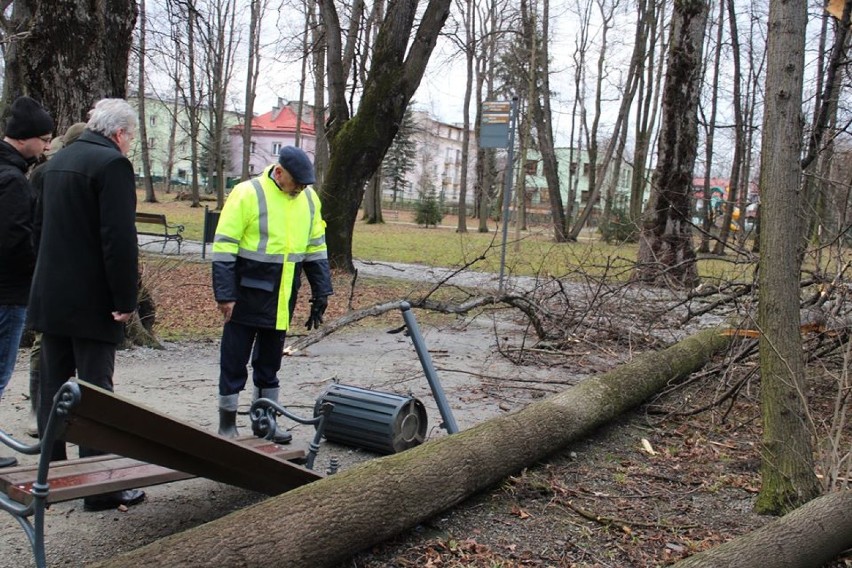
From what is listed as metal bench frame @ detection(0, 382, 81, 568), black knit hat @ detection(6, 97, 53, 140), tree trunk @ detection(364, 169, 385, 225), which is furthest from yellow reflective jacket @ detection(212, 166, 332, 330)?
tree trunk @ detection(364, 169, 385, 225)

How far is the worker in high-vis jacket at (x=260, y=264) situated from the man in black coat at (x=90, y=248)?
31.9 inches

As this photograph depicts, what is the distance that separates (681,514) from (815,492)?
2.23 feet

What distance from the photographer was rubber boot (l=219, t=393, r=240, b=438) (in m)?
4.61

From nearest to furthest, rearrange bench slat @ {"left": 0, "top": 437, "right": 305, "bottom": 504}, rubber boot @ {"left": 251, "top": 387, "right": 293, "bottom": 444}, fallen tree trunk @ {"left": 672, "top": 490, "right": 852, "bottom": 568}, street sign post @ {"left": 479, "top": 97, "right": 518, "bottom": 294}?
bench slat @ {"left": 0, "top": 437, "right": 305, "bottom": 504}
fallen tree trunk @ {"left": 672, "top": 490, "right": 852, "bottom": 568}
rubber boot @ {"left": 251, "top": 387, "right": 293, "bottom": 444}
street sign post @ {"left": 479, "top": 97, "right": 518, "bottom": 294}

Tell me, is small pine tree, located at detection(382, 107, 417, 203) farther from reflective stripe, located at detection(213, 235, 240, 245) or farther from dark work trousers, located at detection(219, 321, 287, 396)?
reflective stripe, located at detection(213, 235, 240, 245)

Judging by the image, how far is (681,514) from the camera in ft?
13.7

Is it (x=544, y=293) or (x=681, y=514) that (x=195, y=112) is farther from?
(x=681, y=514)

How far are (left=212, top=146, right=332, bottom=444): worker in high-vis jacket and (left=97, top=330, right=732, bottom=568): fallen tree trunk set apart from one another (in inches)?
51.8

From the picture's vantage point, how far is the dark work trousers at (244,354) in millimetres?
4609

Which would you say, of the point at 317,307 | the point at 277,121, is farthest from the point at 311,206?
the point at 277,121

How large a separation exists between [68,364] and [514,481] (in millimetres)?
2403

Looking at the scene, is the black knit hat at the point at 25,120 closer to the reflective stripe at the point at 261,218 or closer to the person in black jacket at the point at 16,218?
the person in black jacket at the point at 16,218

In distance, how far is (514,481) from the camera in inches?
170

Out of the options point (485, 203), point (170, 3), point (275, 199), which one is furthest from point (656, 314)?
point (485, 203)
